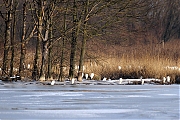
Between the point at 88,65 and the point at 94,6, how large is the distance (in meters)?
4.52

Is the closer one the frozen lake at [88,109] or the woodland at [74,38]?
the frozen lake at [88,109]

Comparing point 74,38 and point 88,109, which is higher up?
point 74,38

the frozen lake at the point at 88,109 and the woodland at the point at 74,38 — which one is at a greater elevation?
the woodland at the point at 74,38

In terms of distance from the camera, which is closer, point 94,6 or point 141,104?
point 141,104

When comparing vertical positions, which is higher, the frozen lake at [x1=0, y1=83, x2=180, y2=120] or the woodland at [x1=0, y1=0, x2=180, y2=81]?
the woodland at [x1=0, y1=0, x2=180, y2=81]

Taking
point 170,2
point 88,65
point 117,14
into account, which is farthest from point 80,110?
point 170,2

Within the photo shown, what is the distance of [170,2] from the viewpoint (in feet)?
160

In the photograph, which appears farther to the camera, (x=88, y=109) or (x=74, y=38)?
(x=74, y=38)

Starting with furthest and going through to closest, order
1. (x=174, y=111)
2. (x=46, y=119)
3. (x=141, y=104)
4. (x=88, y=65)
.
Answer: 1. (x=88, y=65)
2. (x=141, y=104)
3. (x=174, y=111)
4. (x=46, y=119)

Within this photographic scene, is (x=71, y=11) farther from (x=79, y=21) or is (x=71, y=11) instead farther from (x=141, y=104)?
(x=141, y=104)

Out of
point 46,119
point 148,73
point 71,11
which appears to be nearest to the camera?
point 46,119

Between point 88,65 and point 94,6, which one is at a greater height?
point 94,6

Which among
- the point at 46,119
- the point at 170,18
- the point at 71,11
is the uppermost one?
the point at 170,18

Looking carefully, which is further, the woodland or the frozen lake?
the woodland
